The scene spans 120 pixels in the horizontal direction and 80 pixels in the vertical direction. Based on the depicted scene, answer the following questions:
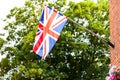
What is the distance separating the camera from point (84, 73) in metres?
27.1

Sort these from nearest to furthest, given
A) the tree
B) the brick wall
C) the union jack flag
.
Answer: the brick wall, the union jack flag, the tree

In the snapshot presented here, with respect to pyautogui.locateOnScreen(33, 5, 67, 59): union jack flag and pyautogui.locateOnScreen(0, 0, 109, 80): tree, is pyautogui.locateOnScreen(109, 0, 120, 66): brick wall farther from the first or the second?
pyautogui.locateOnScreen(0, 0, 109, 80): tree

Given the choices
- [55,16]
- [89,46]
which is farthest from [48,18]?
[89,46]

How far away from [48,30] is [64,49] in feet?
46.9

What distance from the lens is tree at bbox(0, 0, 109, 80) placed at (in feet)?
85.4

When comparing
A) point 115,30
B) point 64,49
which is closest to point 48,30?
point 115,30

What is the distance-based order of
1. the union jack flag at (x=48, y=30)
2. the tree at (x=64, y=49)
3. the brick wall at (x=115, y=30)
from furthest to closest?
1. the tree at (x=64, y=49)
2. the union jack flag at (x=48, y=30)
3. the brick wall at (x=115, y=30)

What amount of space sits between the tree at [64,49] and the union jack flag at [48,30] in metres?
11.9

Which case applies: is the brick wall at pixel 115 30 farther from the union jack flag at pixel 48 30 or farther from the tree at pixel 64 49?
the tree at pixel 64 49

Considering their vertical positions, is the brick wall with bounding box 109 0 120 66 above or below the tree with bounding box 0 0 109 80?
above

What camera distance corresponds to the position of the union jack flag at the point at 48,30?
12.4 m

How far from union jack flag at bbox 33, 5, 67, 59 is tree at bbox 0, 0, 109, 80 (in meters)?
11.9

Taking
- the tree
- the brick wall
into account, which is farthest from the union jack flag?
the tree

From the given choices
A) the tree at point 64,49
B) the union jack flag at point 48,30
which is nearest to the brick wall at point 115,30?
the union jack flag at point 48,30
